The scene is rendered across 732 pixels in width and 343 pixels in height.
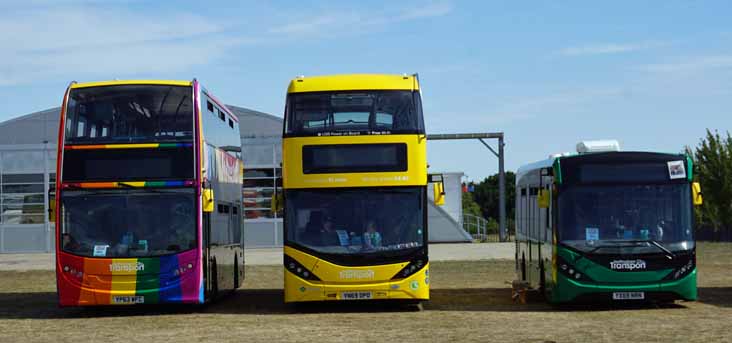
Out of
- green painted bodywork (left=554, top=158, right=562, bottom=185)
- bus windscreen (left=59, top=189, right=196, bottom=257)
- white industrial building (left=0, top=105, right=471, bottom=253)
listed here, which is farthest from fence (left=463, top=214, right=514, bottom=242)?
bus windscreen (left=59, top=189, right=196, bottom=257)

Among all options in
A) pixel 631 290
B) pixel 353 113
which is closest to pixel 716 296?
pixel 631 290

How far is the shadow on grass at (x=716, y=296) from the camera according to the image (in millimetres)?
20203

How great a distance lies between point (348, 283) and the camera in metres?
18.6

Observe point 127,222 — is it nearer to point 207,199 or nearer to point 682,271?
point 207,199

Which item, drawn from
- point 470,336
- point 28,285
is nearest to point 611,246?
point 470,336

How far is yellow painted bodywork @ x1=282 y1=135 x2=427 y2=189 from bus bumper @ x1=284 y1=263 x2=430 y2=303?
4.87 ft

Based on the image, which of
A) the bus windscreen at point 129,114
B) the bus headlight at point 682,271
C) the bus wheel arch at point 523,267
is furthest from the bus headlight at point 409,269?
the bus wheel arch at point 523,267

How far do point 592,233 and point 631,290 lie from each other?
1056 millimetres

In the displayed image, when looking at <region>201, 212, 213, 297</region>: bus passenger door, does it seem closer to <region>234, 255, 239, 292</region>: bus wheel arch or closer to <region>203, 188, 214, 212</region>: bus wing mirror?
<region>203, 188, 214, 212</region>: bus wing mirror

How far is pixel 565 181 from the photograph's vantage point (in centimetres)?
1850

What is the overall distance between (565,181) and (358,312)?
154 inches

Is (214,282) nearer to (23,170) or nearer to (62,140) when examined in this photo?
(62,140)

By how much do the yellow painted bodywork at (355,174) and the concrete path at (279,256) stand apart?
2019cm

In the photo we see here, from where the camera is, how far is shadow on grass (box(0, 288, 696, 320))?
1953 centimetres
